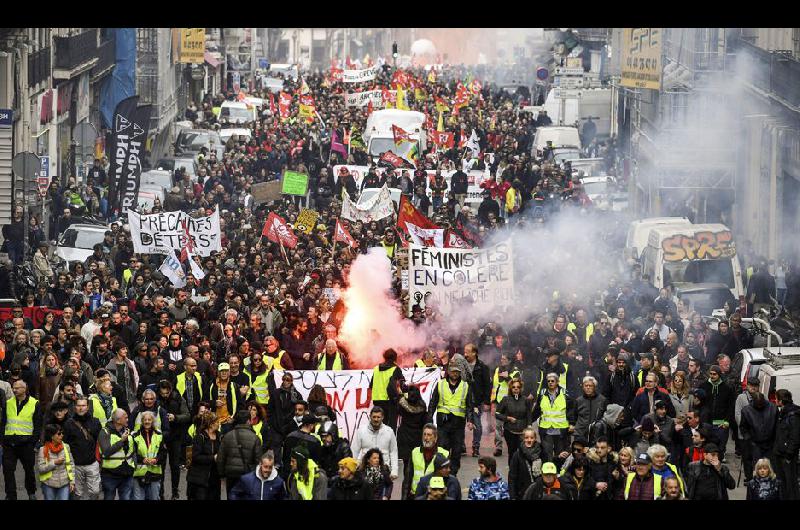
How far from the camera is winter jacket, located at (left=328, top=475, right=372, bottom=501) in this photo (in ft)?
44.1

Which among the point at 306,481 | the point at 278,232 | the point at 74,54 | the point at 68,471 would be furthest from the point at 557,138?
the point at 306,481

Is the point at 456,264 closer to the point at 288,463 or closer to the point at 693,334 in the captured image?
the point at 693,334

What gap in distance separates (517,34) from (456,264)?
169 meters

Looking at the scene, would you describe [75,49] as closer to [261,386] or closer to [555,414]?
[261,386]

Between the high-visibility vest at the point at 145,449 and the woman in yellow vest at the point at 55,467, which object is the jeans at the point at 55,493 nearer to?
the woman in yellow vest at the point at 55,467

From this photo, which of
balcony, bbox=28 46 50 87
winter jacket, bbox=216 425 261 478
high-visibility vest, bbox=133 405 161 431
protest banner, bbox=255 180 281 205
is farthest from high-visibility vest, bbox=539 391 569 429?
balcony, bbox=28 46 50 87

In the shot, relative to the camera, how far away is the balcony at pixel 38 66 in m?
40.2

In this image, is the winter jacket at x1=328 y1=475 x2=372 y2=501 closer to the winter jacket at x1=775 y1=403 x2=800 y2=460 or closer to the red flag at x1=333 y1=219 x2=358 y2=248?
the winter jacket at x1=775 y1=403 x2=800 y2=460

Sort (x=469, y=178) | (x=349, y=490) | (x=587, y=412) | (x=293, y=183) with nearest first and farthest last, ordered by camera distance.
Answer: (x=349, y=490) → (x=587, y=412) → (x=293, y=183) → (x=469, y=178)

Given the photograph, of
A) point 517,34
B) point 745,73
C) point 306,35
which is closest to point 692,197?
point 745,73

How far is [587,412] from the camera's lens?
16062 millimetres

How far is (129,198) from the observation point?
3281cm

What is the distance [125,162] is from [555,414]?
17.6 metres

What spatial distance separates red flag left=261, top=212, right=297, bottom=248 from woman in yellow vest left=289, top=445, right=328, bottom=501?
12.8 metres
